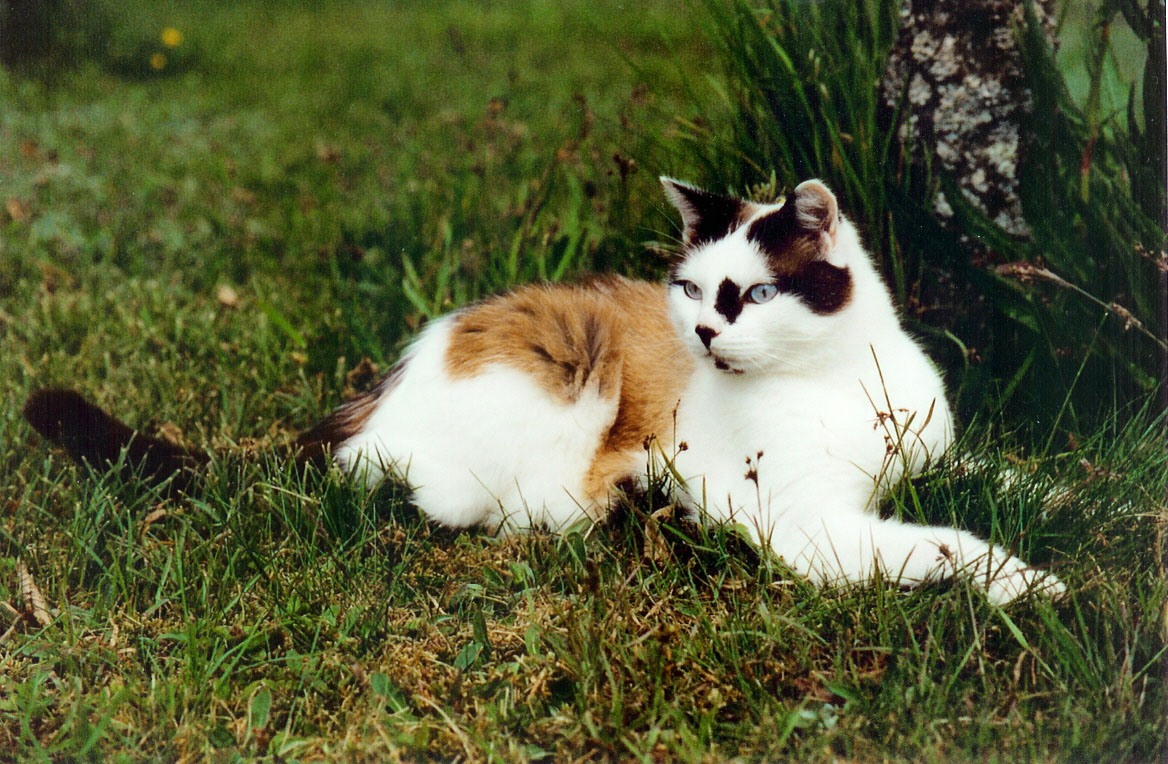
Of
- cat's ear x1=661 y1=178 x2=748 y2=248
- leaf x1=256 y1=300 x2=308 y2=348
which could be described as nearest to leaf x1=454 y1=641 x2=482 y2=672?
cat's ear x1=661 y1=178 x2=748 y2=248

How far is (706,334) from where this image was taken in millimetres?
2107

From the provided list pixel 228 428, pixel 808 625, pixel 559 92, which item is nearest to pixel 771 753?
pixel 808 625

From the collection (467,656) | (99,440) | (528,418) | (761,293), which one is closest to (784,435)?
(761,293)

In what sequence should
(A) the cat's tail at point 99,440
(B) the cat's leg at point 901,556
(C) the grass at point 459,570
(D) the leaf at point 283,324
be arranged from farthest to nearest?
(D) the leaf at point 283,324 < (A) the cat's tail at point 99,440 < (B) the cat's leg at point 901,556 < (C) the grass at point 459,570

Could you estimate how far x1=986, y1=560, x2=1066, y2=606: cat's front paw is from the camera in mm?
1930

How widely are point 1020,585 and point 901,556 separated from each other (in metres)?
0.24

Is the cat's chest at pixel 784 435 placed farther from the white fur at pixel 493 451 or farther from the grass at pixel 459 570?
the white fur at pixel 493 451

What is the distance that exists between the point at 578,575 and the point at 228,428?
132cm

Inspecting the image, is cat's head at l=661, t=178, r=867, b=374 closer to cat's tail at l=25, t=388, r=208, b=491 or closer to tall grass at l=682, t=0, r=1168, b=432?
tall grass at l=682, t=0, r=1168, b=432

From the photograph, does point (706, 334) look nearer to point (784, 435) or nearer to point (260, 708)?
point (784, 435)

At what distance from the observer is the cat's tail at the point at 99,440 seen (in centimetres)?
253

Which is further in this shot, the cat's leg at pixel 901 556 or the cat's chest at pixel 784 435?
the cat's chest at pixel 784 435

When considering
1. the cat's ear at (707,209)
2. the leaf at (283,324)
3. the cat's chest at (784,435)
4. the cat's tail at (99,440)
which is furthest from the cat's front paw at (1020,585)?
the leaf at (283,324)

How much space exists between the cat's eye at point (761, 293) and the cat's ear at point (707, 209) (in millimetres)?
188
